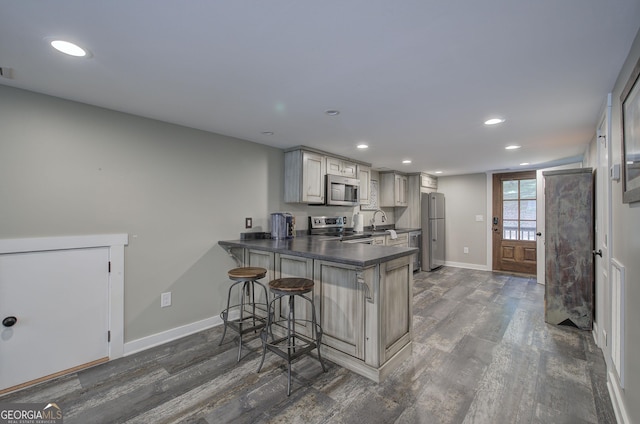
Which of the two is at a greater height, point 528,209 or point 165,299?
point 528,209

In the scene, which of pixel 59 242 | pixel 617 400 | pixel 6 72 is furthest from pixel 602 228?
pixel 6 72

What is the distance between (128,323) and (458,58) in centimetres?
328

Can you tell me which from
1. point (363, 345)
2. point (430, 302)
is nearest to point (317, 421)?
point (363, 345)

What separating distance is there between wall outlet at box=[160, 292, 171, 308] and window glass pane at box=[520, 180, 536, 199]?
6418 mm

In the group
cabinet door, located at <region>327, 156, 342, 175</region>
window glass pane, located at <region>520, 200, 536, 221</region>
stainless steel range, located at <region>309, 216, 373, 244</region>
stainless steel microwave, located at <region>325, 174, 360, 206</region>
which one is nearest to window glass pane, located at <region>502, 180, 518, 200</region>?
window glass pane, located at <region>520, 200, 536, 221</region>

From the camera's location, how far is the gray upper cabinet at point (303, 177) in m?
3.62

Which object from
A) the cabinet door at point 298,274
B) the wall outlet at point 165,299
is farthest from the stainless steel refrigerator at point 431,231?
the wall outlet at point 165,299

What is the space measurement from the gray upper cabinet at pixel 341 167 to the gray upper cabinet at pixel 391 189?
142cm

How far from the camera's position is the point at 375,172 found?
18.9ft

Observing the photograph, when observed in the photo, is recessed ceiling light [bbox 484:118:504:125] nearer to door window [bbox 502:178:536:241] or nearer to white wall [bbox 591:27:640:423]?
white wall [bbox 591:27:640:423]

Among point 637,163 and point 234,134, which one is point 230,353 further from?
point 637,163

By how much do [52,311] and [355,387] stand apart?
2.38 meters

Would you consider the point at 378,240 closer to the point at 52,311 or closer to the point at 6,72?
the point at 52,311

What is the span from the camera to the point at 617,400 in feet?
5.74
